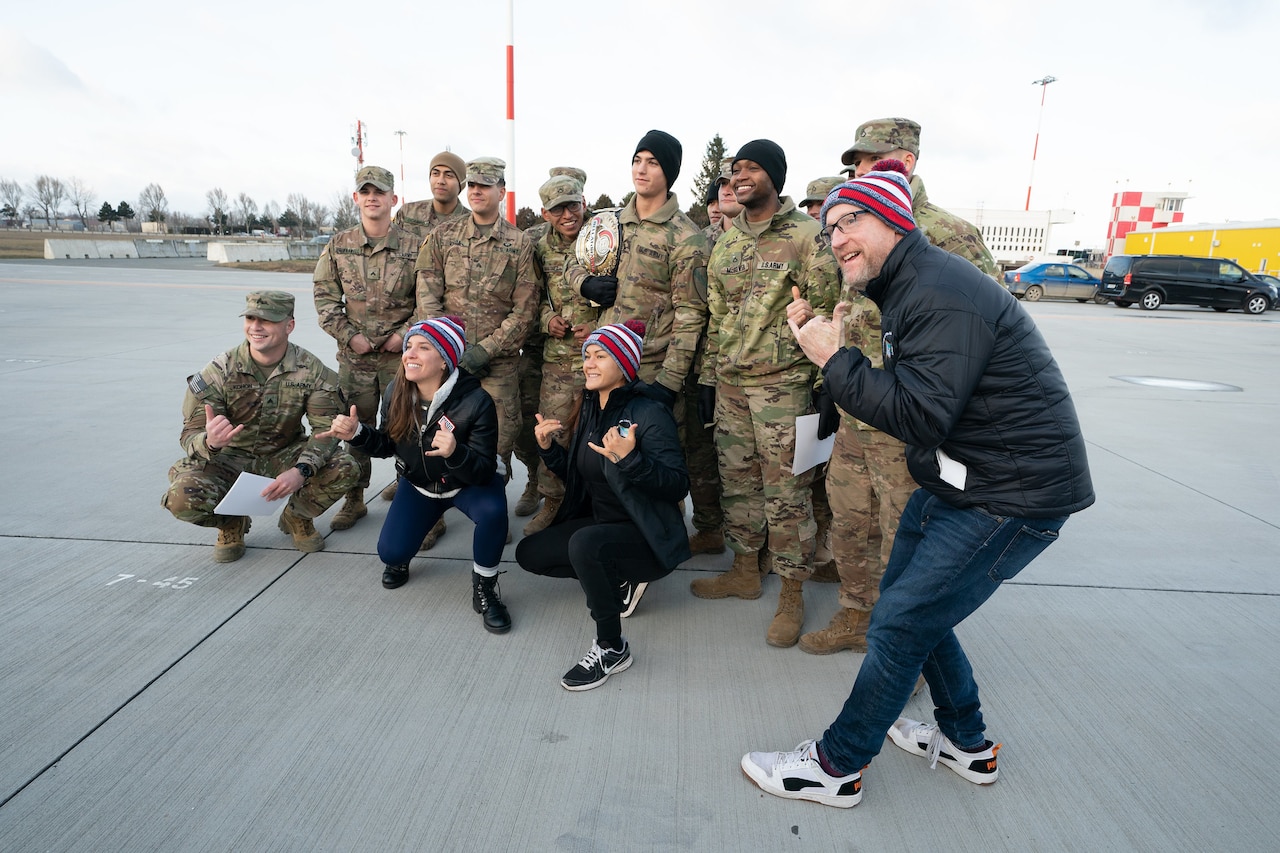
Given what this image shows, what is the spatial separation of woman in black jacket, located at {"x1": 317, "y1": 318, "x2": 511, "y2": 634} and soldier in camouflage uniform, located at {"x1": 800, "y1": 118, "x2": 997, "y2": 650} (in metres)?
1.36

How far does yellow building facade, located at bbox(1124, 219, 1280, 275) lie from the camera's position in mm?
27906

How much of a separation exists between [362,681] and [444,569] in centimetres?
98

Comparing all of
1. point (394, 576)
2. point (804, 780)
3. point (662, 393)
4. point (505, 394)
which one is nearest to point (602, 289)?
point (662, 393)

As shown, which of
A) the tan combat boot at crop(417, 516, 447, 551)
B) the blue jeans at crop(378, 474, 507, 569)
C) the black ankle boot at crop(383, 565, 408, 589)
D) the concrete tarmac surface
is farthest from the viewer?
the tan combat boot at crop(417, 516, 447, 551)

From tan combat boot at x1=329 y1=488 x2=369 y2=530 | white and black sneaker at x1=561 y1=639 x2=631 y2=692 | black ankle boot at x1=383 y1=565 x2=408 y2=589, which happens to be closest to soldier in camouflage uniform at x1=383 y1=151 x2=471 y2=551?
tan combat boot at x1=329 y1=488 x2=369 y2=530

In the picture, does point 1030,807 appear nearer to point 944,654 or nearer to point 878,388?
point 944,654

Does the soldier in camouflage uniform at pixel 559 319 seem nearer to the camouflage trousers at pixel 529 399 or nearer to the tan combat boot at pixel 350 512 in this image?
the camouflage trousers at pixel 529 399

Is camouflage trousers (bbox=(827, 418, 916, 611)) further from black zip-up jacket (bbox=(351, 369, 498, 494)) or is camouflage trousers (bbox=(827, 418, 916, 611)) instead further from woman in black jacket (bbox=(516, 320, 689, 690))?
black zip-up jacket (bbox=(351, 369, 498, 494))

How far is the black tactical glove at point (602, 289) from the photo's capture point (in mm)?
3480

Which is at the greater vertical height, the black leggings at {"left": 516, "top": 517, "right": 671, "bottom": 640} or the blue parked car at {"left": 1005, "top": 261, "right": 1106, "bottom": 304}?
the blue parked car at {"left": 1005, "top": 261, "right": 1106, "bottom": 304}

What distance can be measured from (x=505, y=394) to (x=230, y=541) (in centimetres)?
153

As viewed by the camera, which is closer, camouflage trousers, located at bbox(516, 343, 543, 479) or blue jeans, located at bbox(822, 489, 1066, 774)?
blue jeans, located at bbox(822, 489, 1066, 774)

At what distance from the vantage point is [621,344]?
2824 mm

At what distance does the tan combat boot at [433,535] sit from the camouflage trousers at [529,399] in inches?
27.4
